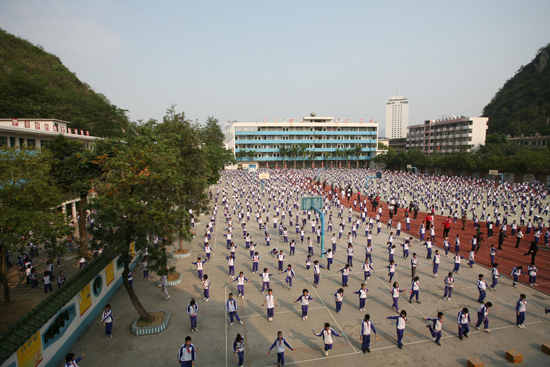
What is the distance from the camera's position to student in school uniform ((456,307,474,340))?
7.74 metres

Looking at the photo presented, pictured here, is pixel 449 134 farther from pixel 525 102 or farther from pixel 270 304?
pixel 270 304

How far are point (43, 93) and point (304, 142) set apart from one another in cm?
5676

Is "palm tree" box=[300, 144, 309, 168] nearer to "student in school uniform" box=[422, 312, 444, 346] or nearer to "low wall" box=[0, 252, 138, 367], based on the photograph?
"low wall" box=[0, 252, 138, 367]

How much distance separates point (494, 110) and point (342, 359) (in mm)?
101676

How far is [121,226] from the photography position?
7578 millimetres

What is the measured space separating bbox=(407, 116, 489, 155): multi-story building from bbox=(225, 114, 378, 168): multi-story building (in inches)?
547

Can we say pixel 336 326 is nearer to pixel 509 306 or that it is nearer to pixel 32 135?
pixel 509 306

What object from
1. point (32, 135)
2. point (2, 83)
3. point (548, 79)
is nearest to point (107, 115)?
point (2, 83)

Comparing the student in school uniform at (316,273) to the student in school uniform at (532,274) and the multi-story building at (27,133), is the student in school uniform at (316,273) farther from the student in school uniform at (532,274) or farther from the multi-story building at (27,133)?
A: the multi-story building at (27,133)

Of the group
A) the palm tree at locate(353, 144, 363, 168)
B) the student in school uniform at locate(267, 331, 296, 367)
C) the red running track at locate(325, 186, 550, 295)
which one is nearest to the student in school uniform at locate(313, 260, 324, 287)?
the student in school uniform at locate(267, 331, 296, 367)

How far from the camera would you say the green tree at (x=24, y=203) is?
26.2ft

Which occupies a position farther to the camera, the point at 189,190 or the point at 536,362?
the point at 189,190

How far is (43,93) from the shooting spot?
35.2 metres

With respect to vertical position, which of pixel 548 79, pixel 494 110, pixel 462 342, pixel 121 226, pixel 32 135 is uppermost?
pixel 548 79
